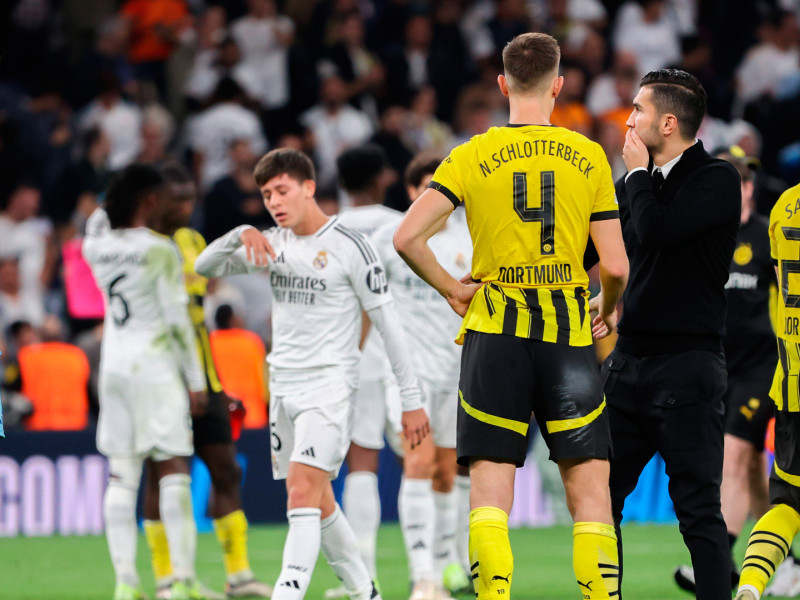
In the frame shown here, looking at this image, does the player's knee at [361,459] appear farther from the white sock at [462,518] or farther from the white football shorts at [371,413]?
the white sock at [462,518]

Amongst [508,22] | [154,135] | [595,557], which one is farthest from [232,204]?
[595,557]

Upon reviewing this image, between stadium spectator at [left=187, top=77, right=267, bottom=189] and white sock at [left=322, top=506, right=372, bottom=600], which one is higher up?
stadium spectator at [left=187, top=77, right=267, bottom=189]

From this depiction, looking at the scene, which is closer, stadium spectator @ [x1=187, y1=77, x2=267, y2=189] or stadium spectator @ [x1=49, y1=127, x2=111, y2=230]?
stadium spectator @ [x1=49, y1=127, x2=111, y2=230]

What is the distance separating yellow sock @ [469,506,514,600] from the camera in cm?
512

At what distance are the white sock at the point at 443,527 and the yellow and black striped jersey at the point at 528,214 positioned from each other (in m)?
3.02

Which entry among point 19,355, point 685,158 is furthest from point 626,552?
point 19,355

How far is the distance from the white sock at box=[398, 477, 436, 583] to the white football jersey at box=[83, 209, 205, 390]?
1.43m

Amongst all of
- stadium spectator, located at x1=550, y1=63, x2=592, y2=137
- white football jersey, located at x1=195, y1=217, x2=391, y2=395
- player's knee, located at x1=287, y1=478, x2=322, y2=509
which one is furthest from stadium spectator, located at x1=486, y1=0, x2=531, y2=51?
player's knee, located at x1=287, y1=478, x2=322, y2=509

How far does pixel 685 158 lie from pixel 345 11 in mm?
11300

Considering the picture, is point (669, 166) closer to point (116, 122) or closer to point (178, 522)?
point (178, 522)

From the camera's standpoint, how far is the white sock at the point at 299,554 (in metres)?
6.01

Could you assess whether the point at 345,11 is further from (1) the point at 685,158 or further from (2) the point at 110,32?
(1) the point at 685,158

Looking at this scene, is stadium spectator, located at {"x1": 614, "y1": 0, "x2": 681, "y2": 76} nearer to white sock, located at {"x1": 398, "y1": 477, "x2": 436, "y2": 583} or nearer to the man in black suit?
white sock, located at {"x1": 398, "y1": 477, "x2": 436, "y2": 583}

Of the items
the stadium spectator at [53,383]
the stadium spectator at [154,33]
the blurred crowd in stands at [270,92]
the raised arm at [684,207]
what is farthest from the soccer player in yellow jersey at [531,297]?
the stadium spectator at [154,33]
